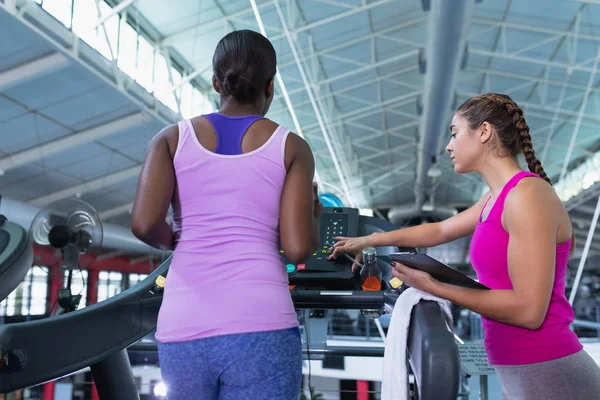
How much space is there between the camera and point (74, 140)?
9000 millimetres

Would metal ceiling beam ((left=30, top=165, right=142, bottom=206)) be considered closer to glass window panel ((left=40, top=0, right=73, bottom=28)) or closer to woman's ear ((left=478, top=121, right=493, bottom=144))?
glass window panel ((left=40, top=0, right=73, bottom=28))

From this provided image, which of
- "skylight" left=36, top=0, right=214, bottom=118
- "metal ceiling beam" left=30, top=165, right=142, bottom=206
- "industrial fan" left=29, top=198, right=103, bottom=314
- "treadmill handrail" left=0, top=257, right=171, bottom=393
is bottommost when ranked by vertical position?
"treadmill handrail" left=0, top=257, right=171, bottom=393

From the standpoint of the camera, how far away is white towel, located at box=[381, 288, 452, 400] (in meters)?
1.17

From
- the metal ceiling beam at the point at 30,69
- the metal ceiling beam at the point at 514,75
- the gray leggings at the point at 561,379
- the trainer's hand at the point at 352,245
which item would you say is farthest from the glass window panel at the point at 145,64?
the gray leggings at the point at 561,379

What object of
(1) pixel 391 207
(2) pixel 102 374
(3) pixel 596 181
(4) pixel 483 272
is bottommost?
(2) pixel 102 374

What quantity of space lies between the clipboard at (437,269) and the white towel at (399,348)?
0.05 m

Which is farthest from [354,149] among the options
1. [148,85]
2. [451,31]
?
[451,31]

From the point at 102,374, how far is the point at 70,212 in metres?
2.60

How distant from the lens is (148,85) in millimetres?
8805

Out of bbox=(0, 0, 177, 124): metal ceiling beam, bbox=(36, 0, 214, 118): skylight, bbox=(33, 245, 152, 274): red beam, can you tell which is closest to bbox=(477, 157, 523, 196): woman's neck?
bbox=(0, 0, 177, 124): metal ceiling beam

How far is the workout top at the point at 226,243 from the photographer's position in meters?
0.99

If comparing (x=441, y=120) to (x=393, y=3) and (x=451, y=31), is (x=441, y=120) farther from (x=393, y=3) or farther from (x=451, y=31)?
(x=451, y=31)

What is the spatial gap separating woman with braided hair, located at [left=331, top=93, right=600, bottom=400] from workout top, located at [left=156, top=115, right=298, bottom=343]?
0.35 metres

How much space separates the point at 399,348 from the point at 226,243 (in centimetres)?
43
